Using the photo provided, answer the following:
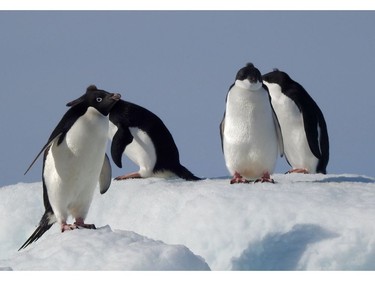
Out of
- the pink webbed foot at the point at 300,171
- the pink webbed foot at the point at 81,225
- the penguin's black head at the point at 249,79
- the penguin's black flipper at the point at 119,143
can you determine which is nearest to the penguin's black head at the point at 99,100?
the pink webbed foot at the point at 81,225

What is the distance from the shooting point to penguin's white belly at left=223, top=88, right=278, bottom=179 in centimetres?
669

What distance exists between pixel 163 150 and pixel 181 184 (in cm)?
72

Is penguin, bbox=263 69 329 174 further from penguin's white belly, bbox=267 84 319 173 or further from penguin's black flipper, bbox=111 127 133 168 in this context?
penguin's black flipper, bbox=111 127 133 168

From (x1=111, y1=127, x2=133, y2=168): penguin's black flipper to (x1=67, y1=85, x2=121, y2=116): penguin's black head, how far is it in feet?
6.37

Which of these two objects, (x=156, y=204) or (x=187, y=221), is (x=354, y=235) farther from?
(x=156, y=204)

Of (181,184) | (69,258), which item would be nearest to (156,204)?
(181,184)

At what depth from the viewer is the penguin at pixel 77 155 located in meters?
A: 5.48

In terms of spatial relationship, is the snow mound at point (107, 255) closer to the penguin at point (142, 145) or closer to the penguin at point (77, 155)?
the penguin at point (77, 155)

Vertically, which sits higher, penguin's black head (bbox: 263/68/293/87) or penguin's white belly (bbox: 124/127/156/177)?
penguin's black head (bbox: 263/68/293/87)

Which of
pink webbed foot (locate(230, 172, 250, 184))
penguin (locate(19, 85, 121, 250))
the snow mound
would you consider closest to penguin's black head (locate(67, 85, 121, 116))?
penguin (locate(19, 85, 121, 250))

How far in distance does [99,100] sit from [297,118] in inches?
98.0

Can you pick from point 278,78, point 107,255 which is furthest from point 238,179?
point 107,255

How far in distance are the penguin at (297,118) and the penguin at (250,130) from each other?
0.78 metres

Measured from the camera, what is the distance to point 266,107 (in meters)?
6.73
